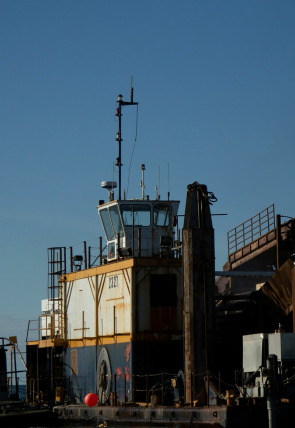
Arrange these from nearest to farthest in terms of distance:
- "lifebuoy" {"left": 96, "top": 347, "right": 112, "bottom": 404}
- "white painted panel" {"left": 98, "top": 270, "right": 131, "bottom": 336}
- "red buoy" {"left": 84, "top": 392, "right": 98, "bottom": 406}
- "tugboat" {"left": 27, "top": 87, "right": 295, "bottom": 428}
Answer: "tugboat" {"left": 27, "top": 87, "right": 295, "bottom": 428}, "red buoy" {"left": 84, "top": 392, "right": 98, "bottom": 406}, "white painted panel" {"left": 98, "top": 270, "right": 131, "bottom": 336}, "lifebuoy" {"left": 96, "top": 347, "right": 112, "bottom": 404}

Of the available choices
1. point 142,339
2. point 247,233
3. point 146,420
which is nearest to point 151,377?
point 142,339

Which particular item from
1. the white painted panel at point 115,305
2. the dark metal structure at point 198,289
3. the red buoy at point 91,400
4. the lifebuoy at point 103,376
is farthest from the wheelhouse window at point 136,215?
the red buoy at point 91,400

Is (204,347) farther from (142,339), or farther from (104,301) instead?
(104,301)

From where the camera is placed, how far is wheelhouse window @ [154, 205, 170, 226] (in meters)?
41.5

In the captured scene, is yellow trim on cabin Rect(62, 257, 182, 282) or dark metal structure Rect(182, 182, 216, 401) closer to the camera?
dark metal structure Rect(182, 182, 216, 401)

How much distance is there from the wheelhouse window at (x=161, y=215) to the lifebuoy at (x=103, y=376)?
561cm

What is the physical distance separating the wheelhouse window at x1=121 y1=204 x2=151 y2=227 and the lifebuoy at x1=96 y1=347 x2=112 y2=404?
5.26 meters

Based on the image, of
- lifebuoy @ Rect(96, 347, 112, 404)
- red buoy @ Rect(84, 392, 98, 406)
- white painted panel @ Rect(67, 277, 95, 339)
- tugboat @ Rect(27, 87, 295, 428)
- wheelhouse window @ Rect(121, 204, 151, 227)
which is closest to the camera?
tugboat @ Rect(27, 87, 295, 428)

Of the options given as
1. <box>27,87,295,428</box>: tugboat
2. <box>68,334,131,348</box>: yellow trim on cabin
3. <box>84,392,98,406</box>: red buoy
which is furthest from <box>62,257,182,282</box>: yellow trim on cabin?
<box>84,392,98,406</box>: red buoy

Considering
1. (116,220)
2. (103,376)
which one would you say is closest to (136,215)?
(116,220)

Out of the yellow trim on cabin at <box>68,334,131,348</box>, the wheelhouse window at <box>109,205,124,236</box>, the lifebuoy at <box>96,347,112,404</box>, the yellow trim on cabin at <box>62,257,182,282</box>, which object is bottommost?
the lifebuoy at <box>96,347,112,404</box>

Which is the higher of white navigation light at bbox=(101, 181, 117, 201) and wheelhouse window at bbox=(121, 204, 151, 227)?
white navigation light at bbox=(101, 181, 117, 201)

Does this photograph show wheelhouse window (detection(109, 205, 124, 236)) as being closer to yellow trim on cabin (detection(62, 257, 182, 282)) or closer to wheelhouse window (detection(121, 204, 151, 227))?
wheelhouse window (detection(121, 204, 151, 227))

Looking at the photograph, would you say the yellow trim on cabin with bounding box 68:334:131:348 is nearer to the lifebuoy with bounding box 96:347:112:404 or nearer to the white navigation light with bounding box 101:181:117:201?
the lifebuoy with bounding box 96:347:112:404
